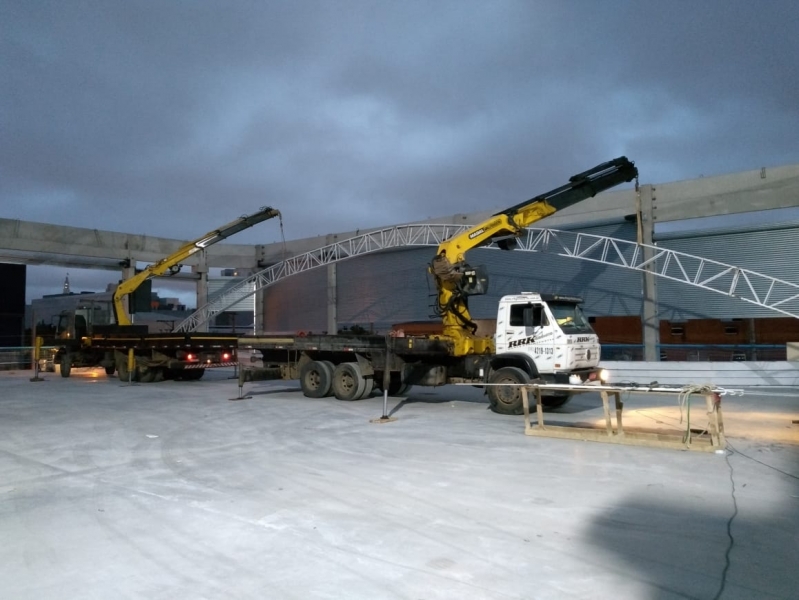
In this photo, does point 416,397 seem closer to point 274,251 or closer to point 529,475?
point 529,475

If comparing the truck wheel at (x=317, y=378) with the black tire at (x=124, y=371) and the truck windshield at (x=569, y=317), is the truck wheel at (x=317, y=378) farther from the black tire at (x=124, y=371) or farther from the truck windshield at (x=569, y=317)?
the black tire at (x=124, y=371)

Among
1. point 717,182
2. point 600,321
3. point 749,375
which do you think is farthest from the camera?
point 600,321

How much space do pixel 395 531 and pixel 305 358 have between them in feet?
37.6

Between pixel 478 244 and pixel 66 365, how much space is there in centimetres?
1935

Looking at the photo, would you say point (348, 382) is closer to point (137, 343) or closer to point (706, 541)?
point (137, 343)

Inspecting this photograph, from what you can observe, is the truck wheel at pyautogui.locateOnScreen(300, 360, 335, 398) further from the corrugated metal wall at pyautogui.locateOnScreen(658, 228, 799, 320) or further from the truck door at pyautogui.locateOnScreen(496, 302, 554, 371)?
the corrugated metal wall at pyautogui.locateOnScreen(658, 228, 799, 320)

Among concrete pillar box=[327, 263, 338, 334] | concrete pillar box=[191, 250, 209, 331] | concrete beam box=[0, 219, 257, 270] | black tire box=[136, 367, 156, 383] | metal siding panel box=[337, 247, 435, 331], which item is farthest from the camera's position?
concrete pillar box=[191, 250, 209, 331]

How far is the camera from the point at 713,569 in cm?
450

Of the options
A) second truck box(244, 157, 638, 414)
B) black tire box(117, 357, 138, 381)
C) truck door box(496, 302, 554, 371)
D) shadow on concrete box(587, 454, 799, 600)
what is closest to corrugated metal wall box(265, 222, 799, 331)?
second truck box(244, 157, 638, 414)

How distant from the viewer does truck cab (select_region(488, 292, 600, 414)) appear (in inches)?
494

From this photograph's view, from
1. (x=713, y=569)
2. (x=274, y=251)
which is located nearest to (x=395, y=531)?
(x=713, y=569)

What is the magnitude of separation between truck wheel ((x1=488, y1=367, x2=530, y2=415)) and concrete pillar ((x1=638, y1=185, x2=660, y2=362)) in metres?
11.5

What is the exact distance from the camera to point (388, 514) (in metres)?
5.92

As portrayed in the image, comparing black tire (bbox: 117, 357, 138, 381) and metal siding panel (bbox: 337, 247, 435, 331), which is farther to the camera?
metal siding panel (bbox: 337, 247, 435, 331)
